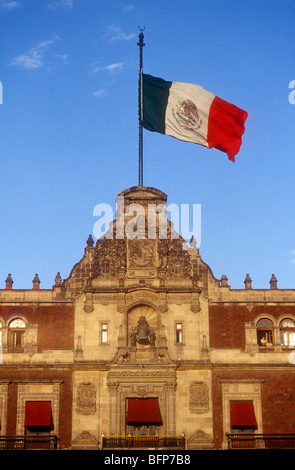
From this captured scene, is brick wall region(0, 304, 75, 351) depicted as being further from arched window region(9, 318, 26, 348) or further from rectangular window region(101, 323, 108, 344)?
rectangular window region(101, 323, 108, 344)

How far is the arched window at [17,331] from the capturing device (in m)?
46.9

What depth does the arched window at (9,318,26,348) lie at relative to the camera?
4688 cm

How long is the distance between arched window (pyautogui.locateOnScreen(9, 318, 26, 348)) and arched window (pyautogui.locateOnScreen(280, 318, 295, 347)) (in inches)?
609

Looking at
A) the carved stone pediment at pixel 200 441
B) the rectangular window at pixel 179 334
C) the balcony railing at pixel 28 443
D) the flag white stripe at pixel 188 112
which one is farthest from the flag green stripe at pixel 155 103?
the balcony railing at pixel 28 443

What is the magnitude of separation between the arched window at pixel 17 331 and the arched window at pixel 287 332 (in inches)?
609

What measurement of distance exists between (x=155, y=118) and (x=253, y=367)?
1582 centimetres

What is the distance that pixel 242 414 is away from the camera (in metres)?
45.2

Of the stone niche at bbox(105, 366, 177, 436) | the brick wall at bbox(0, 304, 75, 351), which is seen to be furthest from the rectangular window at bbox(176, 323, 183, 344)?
the brick wall at bbox(0, 304, 75, 351)

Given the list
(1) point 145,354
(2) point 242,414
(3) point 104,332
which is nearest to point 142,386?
(1) point 145,354

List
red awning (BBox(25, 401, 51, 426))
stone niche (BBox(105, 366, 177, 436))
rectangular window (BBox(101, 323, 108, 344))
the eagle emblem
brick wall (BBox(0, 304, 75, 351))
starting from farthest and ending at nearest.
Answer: rectangular window (BBox(101, 323, 108, 344)), brick wall (BBox(0, 304, 75, 351)), the eagle emblem, stone niche (BBox(105, 366, 177, 436)), red awning (BBox(25, 401, 51, 426))

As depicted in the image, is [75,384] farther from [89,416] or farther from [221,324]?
[221,324]

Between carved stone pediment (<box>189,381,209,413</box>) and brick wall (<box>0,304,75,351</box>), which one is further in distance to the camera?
brick wall (<box>0,304,75,351</box>)

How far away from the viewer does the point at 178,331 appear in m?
46.9

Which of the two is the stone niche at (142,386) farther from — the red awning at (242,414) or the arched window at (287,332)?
the arched window at (287,332)
